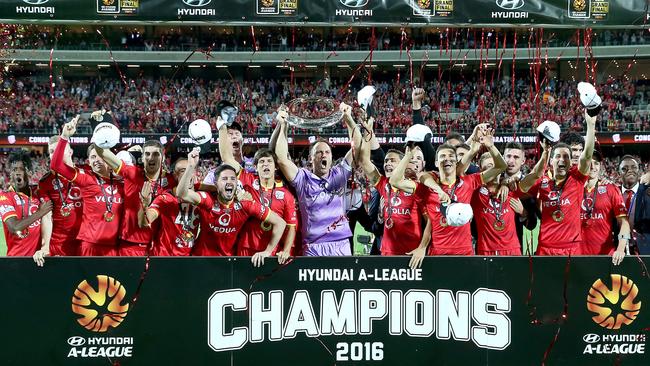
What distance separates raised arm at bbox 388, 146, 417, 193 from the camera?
22.4ft

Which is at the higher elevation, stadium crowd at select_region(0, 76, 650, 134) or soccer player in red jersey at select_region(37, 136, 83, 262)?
soccer player in red jersey at select_region(37, 136, 83, 262)

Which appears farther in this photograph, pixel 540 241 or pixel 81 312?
pixel 540 241

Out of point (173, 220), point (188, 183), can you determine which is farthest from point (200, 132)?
point (173, 220)

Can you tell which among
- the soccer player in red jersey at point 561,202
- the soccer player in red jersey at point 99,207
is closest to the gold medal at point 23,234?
the soccer player in red jersey at point 99,207

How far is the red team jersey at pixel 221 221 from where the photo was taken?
22.1ft

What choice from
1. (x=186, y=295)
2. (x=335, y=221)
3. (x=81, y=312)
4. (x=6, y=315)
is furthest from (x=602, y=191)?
(x=6, y=315)

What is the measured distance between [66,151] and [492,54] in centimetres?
3285

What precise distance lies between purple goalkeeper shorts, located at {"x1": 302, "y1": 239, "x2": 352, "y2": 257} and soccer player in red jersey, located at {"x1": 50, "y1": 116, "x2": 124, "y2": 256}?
1857mm

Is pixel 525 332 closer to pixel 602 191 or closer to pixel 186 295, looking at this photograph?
pixel 602 191

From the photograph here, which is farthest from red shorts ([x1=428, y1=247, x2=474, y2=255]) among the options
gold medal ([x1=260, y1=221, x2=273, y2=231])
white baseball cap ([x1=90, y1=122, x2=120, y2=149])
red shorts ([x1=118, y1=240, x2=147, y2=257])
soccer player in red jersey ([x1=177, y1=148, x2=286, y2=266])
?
white baseball cap ([x1=90, y1=122, x2=120, y2=149])

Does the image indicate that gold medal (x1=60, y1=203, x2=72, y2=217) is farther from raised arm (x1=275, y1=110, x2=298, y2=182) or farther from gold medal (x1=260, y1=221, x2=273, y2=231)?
raised arm (x1=275, y1=110, x2=298, y2=182)

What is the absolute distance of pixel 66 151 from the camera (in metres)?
6.93

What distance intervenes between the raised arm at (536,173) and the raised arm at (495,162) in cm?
32

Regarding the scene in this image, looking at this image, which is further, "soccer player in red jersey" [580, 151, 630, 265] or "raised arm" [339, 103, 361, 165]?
"soccer player in red jersey" [580, 151, 630, 265]
